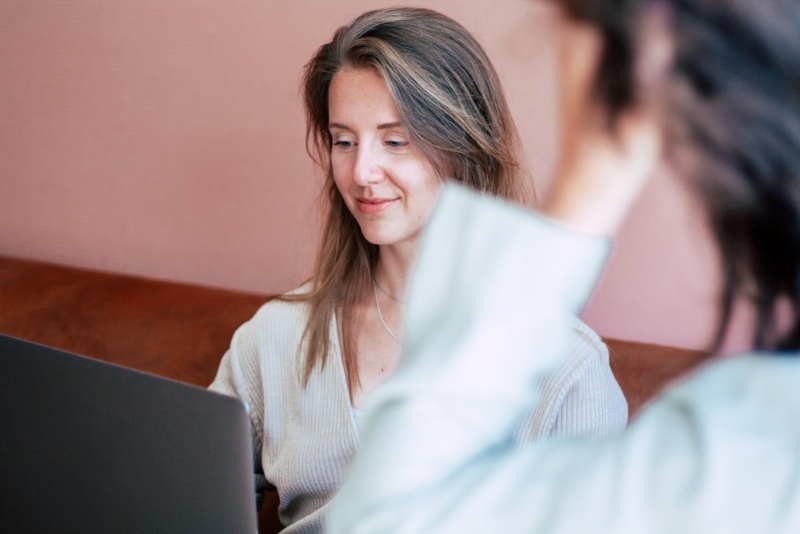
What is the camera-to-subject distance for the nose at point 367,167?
1.04 meters

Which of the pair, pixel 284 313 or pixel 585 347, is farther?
pixel 284 313

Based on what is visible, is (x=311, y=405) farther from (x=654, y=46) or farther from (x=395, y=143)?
(x=654, y=46)

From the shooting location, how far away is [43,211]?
168cm

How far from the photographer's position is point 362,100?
1047 millimetres

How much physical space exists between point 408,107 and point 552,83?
34 centimetres

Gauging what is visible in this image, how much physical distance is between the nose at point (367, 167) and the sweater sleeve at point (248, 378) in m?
0.31

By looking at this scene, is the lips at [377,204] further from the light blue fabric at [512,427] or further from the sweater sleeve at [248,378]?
the light blue fabric at [512,427]

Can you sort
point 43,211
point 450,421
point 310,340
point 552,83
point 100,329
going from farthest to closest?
point 43,211 < point 100,329 < point 552,83 < point 310,340 < point 450,421

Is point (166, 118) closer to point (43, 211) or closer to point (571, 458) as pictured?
point (43, 211)

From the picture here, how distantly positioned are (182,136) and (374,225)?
0.65m

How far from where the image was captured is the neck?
1137mm

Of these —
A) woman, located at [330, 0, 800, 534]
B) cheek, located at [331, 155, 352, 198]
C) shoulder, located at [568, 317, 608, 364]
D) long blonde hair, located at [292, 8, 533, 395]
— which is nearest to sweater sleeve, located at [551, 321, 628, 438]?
shoulder, located at [568, 317, 608, 364]

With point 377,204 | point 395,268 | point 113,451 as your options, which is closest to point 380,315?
point 395,268

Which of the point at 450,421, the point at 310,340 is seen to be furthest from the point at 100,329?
the point at 450,421
